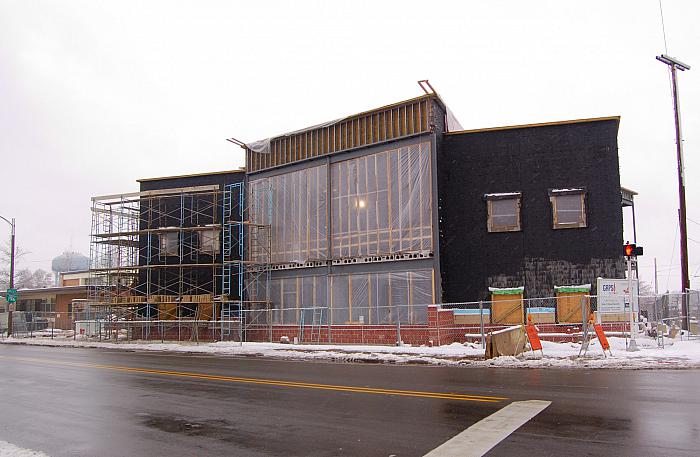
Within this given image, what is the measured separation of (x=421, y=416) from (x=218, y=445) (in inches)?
123

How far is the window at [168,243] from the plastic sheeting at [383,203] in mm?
11884

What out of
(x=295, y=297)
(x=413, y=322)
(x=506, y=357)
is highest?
(x=295, y=297)

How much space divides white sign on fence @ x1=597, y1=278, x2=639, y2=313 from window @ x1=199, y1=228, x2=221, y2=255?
69.4ft

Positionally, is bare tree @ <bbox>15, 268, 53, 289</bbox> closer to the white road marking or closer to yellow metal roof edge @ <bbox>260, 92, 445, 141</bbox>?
yellow metal roof edge @ <bbox>260, 92, 445, 141</bbox>

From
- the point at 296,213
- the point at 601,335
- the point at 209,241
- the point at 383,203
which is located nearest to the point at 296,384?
the point at 601,335

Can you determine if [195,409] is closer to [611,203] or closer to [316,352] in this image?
[316,352]

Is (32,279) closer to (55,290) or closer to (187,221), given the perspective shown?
(55,290)

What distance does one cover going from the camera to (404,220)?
89.6ft

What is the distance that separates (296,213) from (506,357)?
1605 centimetres

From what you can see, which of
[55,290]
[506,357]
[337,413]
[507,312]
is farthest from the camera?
[55,290]

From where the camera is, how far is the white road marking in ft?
22.5

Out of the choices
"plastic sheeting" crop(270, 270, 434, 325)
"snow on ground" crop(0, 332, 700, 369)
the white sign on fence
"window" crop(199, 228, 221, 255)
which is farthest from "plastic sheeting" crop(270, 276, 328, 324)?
the white sign on fence

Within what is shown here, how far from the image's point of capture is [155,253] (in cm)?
3722

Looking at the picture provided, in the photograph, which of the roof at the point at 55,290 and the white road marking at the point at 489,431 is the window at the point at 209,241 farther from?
the white road marking at the point at 489,431
